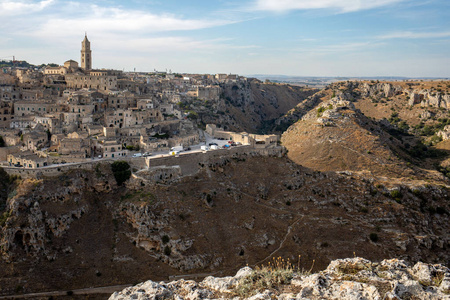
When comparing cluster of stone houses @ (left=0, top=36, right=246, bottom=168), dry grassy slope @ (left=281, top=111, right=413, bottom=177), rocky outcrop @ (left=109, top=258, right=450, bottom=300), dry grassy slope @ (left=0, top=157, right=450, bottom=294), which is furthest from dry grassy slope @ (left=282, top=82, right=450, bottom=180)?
rocky outcrop @ (left=109, top=258, right=450, bottom=300)

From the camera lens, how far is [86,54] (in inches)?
2943

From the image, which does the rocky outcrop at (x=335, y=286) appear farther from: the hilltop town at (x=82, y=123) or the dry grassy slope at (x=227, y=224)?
the hilltop town at (x=82, y=123)

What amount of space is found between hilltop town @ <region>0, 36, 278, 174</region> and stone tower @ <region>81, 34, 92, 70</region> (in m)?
6.53

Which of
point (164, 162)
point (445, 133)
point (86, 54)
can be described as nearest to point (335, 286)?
point (164, 162)

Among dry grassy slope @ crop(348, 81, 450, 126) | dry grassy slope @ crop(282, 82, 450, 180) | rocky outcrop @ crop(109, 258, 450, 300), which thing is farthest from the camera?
dry grassy slope @ crop(348, 81, 450, 126)

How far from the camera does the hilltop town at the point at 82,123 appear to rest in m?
41.4

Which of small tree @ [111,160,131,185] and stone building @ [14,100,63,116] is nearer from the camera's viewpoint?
small tree @ [111,160,131,185]

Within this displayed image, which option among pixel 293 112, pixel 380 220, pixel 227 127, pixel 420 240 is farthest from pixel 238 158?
pixel 293 112

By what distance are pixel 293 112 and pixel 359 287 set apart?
9971cm

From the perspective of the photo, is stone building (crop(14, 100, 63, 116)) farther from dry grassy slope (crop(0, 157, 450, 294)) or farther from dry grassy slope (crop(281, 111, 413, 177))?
dry grassy slope (crop(281, 111, 413, 177))

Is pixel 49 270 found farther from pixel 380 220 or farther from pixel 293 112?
pixel 293 112

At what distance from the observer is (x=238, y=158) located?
47.5 m

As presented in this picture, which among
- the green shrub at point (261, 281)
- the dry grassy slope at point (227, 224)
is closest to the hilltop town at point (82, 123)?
the dry grassy slope at point (227, 224)

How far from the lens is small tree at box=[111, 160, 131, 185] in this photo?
40594 millimetres
